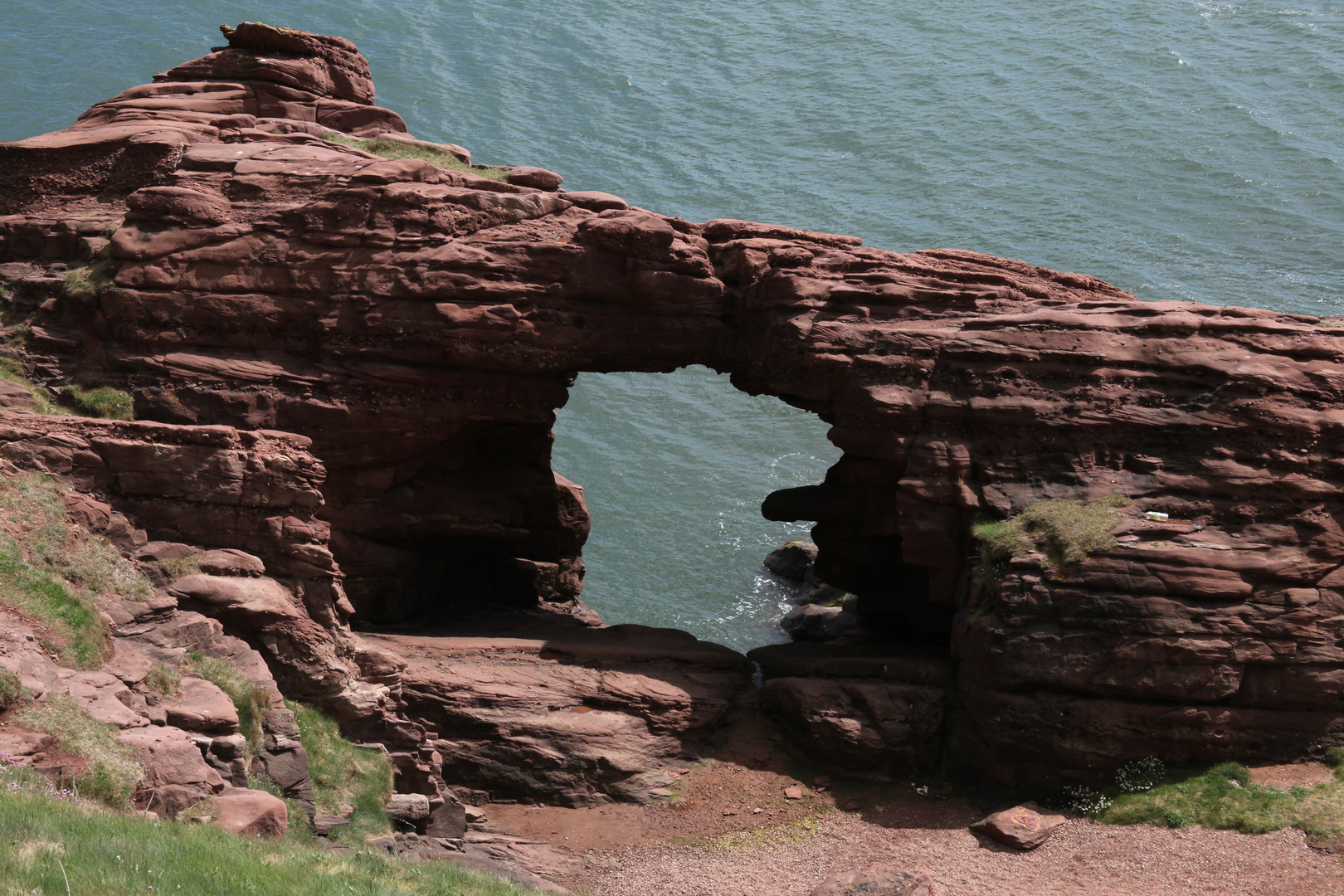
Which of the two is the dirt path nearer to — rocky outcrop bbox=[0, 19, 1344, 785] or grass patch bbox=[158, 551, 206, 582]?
rocky outcrop bbox=[0, 19, 1344, 785]

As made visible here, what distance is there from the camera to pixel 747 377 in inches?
989

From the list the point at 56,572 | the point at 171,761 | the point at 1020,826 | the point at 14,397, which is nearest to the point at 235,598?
the point at 56,572

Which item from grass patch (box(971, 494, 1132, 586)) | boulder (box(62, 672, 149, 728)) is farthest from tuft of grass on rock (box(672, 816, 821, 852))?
boulder (box(62, 672, 149, 728))

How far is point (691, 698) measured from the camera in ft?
74.4

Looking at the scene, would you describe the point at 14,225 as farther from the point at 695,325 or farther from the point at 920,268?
the point at 920,268

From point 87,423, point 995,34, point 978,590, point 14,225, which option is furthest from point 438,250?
point 995,34

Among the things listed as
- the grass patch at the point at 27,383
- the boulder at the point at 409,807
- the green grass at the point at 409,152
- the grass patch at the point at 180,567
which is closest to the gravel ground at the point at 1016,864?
the boulder at the point at 409,807

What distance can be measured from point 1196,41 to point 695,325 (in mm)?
46276

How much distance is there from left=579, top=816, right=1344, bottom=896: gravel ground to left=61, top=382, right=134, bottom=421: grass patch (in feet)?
42.3

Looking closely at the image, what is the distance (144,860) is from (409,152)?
1974 cm

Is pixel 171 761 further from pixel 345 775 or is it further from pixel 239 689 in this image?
pixel 345 775

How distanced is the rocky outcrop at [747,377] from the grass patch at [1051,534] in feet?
1.19

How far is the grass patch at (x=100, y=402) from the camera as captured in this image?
21.8 m

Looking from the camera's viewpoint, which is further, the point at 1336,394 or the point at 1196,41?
the point at 1196,41
